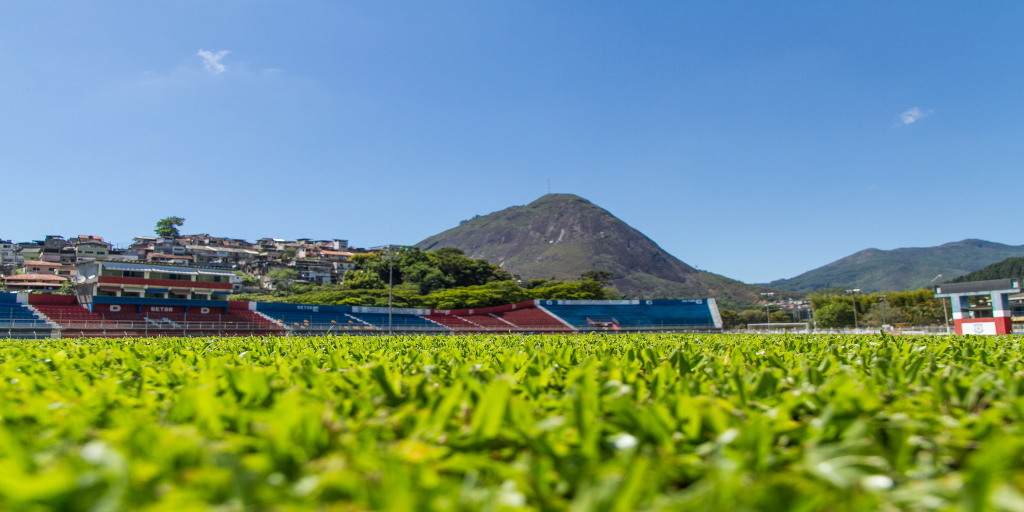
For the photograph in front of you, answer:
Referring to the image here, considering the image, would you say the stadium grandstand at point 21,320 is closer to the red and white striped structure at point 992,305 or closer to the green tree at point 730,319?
the red and white striped structure at point 992,305

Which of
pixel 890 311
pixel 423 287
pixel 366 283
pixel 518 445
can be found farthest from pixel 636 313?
Answer: pixel 518 445

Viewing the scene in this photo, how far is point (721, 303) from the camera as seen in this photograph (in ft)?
461

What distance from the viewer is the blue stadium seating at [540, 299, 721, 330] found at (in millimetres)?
46281

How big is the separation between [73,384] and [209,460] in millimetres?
A: 1526

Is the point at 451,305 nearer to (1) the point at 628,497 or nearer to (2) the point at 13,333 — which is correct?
(2) the point at 13,333

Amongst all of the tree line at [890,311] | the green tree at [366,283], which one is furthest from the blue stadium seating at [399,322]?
the tree line at [890,311]

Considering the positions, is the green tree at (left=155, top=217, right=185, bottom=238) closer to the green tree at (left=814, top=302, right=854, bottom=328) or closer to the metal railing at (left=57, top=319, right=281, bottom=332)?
the metal railing at (left=57, top=319, right=281, bottom=332)

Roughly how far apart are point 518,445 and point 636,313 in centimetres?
4971

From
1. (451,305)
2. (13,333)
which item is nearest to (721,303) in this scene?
(451,305)

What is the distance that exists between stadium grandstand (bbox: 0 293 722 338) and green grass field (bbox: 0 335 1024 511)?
2771 centimetres

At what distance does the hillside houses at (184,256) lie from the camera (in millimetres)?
79125

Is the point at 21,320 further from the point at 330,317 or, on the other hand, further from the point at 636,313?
the point at 636,313

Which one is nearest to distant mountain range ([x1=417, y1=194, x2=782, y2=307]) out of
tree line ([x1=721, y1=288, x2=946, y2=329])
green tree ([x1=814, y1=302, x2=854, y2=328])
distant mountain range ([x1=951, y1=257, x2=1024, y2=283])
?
distant mountain range ([x1=951, y1=257, x2=1024, y2=283])

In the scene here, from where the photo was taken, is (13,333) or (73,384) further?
(13,333)
